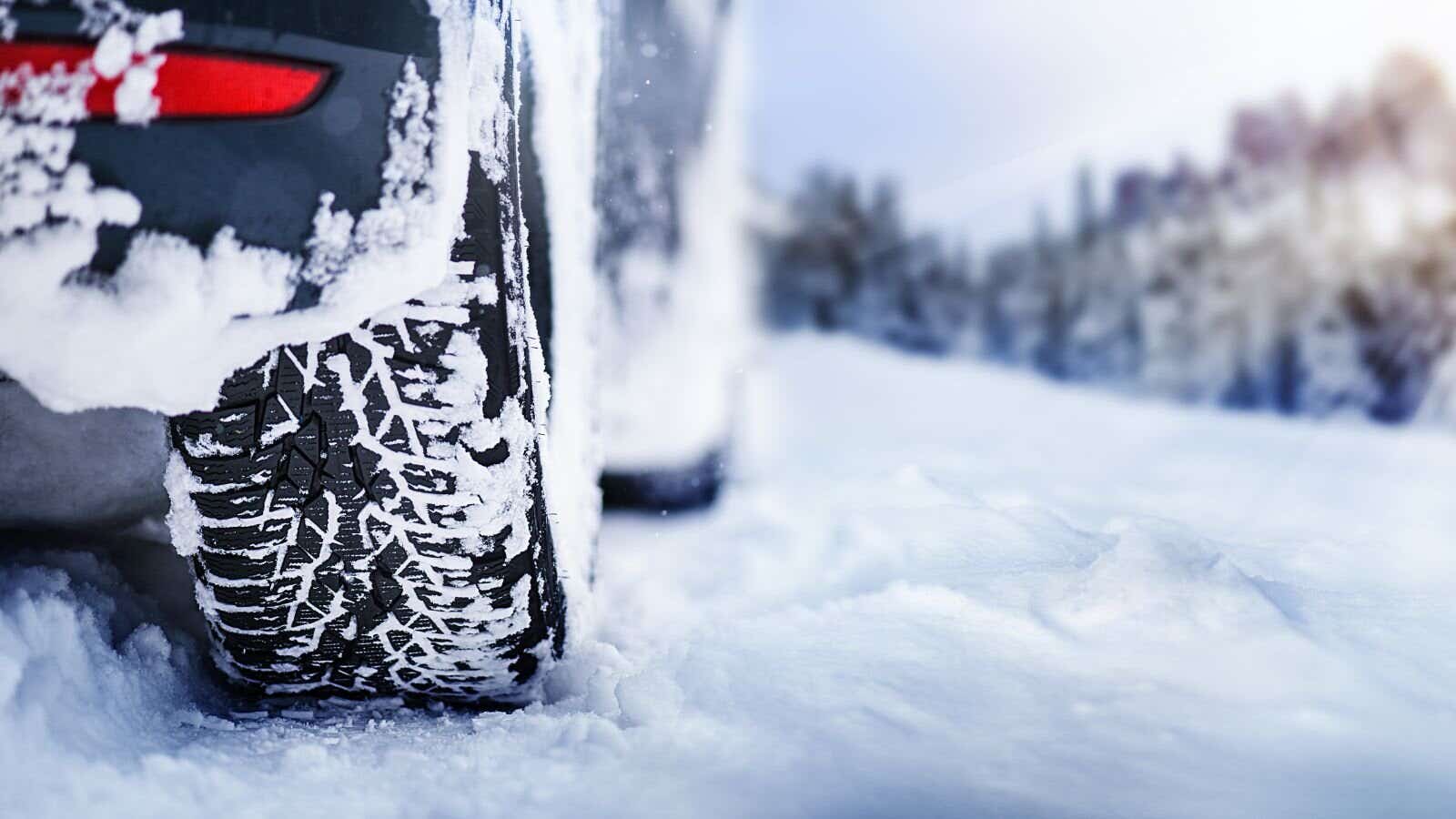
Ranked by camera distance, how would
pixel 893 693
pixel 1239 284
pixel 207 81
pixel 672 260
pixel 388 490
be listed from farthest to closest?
1. pixel 1239 284
2. pixel 672 260
3. pixel 893 693
4. pixel 388 490
5. pixel 207 81

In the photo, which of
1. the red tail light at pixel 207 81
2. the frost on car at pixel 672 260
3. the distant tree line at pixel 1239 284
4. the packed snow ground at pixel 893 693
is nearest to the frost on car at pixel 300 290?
the red tail light at pixel 207 81

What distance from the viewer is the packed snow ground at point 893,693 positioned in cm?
74

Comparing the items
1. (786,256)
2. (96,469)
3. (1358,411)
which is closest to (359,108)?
(96,469)

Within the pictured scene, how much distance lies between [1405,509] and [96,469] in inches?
78.8

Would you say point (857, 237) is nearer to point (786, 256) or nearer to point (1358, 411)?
point (786, 256)

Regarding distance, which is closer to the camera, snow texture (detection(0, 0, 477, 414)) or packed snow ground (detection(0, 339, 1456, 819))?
snow texture (detection(0, 0, 477, 414))

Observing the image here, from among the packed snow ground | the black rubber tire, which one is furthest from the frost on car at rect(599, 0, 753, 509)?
the packed snow ground

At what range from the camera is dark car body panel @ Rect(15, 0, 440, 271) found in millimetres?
607

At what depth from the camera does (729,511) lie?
1915 millimetres

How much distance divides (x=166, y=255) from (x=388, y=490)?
26 centimetres

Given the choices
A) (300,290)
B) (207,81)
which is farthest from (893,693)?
(207,81)

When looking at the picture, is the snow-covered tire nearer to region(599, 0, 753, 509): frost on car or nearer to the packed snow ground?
the packed snow ground

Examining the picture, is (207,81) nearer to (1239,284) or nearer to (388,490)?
(388,490)

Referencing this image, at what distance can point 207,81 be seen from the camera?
0.62 metres
